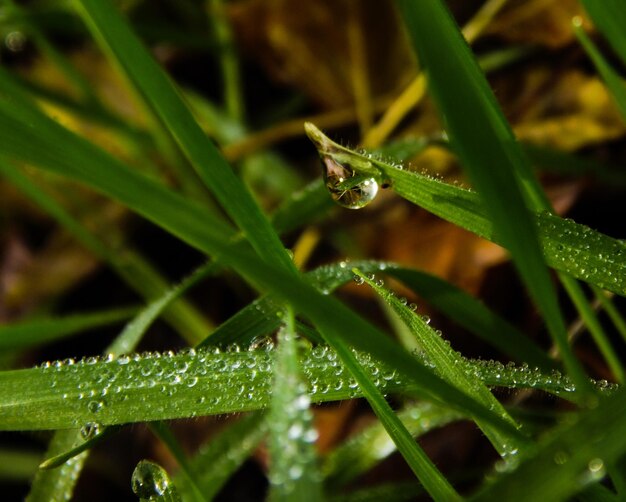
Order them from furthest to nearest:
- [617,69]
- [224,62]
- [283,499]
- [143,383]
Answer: [224,62]
[617,69]
[143,383]
[283,499]

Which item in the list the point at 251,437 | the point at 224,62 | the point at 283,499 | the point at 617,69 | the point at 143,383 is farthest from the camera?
the point at 224,62

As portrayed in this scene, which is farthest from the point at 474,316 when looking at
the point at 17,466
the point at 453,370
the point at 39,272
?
the point at 39,272

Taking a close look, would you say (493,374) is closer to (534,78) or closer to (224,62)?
(534,78)

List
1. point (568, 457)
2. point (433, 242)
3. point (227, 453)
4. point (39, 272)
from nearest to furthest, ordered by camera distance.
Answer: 1. point (568, 457)
2. point (227, 453)
3. point (433, 242)
4. point (39, 272)

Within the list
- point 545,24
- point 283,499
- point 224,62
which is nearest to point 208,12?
point 224,62

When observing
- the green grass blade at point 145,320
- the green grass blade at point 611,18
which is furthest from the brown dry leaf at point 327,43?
the green grass blade at point 611,18

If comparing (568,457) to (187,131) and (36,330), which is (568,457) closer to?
(187,131)
